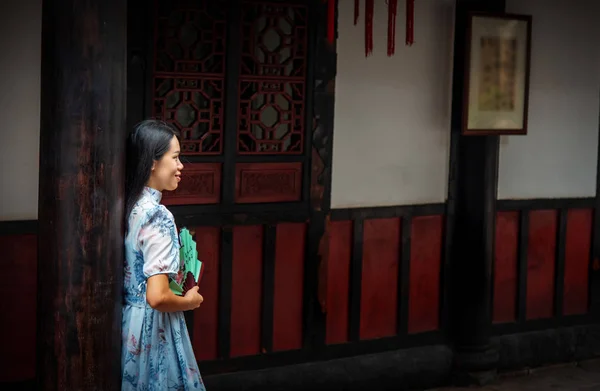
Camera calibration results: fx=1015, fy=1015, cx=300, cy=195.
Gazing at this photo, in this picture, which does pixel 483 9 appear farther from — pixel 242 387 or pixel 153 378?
pixel 153 378

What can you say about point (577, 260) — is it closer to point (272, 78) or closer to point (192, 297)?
point (272, 78)

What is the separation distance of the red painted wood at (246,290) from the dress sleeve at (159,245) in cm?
213

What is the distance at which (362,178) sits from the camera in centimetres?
705

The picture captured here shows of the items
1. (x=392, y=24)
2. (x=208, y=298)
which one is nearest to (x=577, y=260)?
(x=392, y=24)

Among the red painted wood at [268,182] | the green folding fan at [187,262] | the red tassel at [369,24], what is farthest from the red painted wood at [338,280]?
the green folding fan at [187,262]

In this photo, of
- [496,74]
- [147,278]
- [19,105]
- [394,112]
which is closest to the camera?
[147,278]

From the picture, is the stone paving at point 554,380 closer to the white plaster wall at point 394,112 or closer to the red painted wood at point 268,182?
the white plaster wall at point 394,112

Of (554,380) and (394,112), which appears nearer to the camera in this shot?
(394,112)

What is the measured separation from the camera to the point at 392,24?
686 centimetres

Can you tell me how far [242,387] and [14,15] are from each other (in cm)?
272

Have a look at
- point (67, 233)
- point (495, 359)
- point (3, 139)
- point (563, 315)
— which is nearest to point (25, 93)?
point (3, 139)

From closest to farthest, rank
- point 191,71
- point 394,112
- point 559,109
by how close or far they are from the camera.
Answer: point 191,71
point 394,112
point 559,109

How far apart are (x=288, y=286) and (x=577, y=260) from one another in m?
2.73

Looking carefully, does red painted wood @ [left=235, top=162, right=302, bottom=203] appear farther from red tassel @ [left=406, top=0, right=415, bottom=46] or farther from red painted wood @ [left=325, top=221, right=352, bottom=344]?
red tassel @ [left=406, top=0, right=415, bottom=46]
